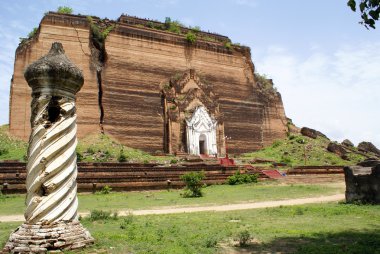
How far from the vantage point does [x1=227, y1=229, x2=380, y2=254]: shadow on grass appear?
586cm

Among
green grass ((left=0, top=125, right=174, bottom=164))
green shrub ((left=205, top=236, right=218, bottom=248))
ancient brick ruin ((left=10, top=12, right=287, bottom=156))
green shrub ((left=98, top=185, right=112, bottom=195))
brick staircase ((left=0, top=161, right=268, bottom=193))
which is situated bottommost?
green shrub ((left=205, top=236, right=218, bottom=248))

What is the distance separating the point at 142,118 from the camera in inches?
1254

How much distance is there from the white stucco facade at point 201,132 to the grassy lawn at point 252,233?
22959 millimetres

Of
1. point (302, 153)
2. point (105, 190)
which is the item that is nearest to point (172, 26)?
point (302, 153)

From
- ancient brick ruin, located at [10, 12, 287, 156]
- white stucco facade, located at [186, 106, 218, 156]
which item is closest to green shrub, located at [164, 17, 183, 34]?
ancient brick ruin, located at [10, 12, 287, 156]

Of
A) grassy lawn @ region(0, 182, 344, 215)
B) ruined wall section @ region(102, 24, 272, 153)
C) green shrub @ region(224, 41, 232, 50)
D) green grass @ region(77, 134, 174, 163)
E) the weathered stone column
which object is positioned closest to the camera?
the weathered stone column

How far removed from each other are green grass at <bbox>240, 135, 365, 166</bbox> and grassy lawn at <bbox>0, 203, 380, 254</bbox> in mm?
22791

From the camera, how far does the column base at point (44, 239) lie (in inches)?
201

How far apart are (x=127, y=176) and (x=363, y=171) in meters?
11.4

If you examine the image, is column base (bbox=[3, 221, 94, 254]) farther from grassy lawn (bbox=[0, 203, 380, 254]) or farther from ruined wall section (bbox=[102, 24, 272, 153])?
ruined wall section (bbox=[102, 24, 272, 153])

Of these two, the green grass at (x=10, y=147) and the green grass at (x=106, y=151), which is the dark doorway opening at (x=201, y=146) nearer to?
the green grass at (x=106, y=151)

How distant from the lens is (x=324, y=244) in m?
6.26

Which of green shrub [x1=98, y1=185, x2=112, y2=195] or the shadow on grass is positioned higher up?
green shrub [x1=98, y1=185, x2=112, y2=195]

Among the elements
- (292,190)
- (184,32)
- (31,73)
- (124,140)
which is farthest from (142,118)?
(31,73)
